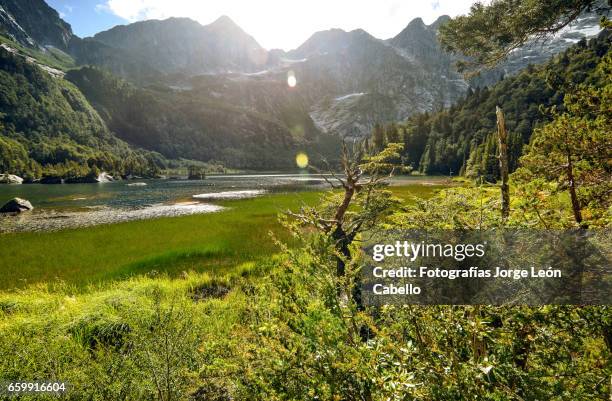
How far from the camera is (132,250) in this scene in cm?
2259

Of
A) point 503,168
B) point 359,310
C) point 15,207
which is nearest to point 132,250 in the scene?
point 359,310

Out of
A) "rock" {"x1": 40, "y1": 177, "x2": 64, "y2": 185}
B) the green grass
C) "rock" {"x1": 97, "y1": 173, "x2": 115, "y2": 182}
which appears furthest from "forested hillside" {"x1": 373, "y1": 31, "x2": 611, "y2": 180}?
"rock" {"x1": 40, "y1": 177, "x2": 64, "y2": 185}

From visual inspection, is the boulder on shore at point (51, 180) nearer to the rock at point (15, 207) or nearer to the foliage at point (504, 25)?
the rock at point (15, 207)

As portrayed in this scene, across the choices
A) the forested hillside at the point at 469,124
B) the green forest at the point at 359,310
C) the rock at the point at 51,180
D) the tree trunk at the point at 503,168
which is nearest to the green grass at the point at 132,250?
the green forest at the point at 359,310

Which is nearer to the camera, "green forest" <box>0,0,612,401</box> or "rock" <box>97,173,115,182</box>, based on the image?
"green forest" <box>0,0,612,401</box>

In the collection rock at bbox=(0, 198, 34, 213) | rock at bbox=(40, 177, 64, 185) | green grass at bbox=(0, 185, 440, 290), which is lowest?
green grass at bbox=(0, 185, 440, 290)

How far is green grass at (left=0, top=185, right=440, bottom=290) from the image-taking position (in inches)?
695

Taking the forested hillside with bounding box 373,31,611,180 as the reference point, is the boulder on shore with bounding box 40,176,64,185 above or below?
below

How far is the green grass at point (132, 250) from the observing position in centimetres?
1764

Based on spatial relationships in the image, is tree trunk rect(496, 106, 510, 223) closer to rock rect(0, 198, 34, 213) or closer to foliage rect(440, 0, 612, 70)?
foliage rect(440, 0, 612, 70)

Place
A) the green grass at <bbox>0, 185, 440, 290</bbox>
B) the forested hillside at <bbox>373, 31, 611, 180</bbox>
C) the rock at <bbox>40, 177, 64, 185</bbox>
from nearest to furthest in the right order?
the green grass at <bbox>0, 185, 440, 290</bbox>
the forested hillside at <bbox>373, 31, 611, 180</bbox>
the rock at <bbox>40, 177, 64, 185</bbox>

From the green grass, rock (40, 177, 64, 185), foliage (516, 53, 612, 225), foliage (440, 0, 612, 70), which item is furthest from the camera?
rock (40, 177, 64, 185)

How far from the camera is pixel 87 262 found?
65.0 feet

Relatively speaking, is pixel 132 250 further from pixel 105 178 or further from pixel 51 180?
pixel 51 180
